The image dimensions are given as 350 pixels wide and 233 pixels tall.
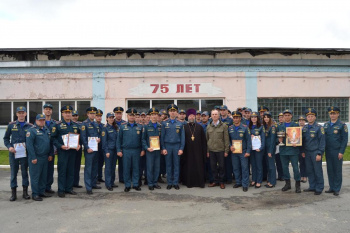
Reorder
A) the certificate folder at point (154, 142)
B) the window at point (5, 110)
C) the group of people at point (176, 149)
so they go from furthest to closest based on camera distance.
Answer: the window at point (5, 110), the certificate folder at point (154, 142), the group of people at point (176, 149)

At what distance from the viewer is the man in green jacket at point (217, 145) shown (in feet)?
25.3

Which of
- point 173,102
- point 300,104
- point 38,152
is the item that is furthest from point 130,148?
point 300,104

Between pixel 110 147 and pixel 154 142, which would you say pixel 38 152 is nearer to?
pixel 110 147

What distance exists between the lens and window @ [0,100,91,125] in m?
14.3

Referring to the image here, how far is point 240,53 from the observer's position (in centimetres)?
1455

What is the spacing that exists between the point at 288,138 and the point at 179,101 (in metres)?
7.50

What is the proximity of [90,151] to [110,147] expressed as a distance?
26.4 inches

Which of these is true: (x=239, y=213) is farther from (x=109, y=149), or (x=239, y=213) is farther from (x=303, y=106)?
(x=303, y=106)

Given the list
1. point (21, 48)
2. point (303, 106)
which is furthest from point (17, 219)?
point (303, 106)

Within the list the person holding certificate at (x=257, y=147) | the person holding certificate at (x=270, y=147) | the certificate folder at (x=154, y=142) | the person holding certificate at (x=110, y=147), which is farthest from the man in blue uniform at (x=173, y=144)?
the person holding certificate at (x=270, y=147)

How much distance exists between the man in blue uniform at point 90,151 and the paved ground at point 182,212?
0.35 meters

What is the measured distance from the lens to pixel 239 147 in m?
7.60

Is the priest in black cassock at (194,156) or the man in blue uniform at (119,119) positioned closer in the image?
the priest in black cassock at (194,156)

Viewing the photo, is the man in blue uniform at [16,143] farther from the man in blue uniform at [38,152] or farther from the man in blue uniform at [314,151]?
the man in blue uniform at [314,151]
